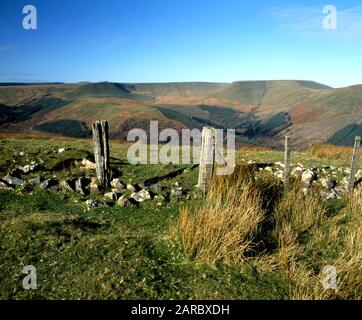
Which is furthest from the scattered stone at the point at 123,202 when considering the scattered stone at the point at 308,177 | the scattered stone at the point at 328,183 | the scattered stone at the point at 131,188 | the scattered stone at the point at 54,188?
the scattered stone at the point at 328,183

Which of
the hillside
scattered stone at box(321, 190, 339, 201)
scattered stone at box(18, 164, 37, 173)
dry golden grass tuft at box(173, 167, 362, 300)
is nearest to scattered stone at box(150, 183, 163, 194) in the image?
dry golden grass tuft at box(173, 167, 362, 300)

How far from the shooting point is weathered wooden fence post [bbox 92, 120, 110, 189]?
952 centimetres

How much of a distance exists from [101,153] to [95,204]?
1729 millimetres

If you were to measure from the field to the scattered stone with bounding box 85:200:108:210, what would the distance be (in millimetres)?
132

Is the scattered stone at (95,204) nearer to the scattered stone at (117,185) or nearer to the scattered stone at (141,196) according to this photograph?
the scattered stone at (141,196)

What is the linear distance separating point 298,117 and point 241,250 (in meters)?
147

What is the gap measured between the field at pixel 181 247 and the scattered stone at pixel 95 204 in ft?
0.43

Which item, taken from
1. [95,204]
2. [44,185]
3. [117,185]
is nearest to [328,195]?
[117,185]

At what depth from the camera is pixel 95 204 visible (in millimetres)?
8273

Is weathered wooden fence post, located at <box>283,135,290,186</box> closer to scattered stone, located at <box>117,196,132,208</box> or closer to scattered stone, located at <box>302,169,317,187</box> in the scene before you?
scattered stone, located at <box>302,169,317,187</box>

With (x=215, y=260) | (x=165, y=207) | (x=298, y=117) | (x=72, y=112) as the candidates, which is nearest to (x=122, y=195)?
(x=165, y=207)

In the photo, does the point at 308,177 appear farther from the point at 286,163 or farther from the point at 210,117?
the point at 210,117

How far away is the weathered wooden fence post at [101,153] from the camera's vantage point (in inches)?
375
